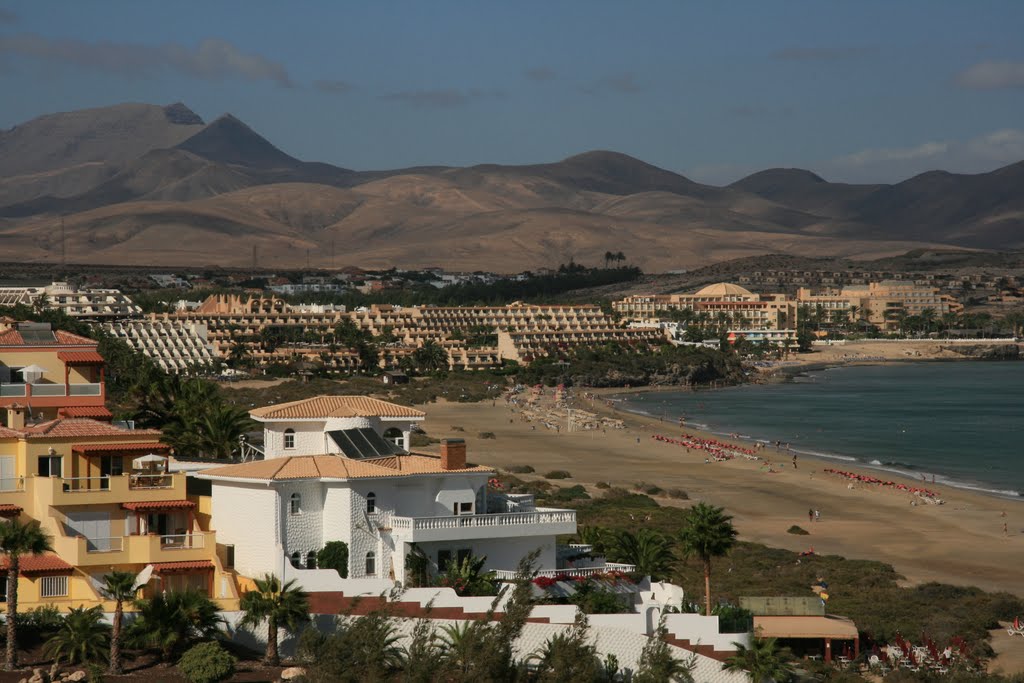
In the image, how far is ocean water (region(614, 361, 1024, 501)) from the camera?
8444cm

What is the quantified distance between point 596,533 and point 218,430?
1381 cm

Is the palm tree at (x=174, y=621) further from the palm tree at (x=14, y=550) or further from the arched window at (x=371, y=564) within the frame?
the arched window at (x=371, y=564)

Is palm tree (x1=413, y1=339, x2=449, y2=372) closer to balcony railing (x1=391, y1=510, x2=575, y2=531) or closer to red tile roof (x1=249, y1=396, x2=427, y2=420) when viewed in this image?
red tile roof (x1=249, y1=396, x2=427, y2=420)

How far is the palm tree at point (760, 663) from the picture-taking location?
29219 millimetres

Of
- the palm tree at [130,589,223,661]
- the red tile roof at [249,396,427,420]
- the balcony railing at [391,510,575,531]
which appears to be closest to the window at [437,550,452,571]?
the balcony railing at [391,510,575,531]

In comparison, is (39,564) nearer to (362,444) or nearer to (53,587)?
(53,587)

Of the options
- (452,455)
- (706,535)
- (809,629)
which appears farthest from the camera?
(809,629)

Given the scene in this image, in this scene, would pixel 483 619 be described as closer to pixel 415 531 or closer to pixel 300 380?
pixel 415 531

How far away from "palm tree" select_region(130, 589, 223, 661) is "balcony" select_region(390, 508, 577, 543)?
382 cm

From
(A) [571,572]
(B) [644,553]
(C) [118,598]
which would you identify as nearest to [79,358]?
(C) [118,598]

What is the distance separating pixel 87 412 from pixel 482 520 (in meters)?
10.3

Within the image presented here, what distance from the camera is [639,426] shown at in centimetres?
10469

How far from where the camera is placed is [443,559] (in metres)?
30.8

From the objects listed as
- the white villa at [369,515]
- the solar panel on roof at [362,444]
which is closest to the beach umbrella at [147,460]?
the white villa at [369,515]
